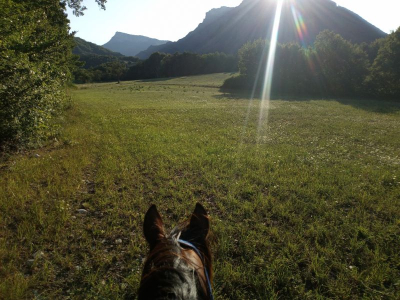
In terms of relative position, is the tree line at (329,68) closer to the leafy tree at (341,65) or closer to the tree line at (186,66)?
the leafy tree at (341,65)

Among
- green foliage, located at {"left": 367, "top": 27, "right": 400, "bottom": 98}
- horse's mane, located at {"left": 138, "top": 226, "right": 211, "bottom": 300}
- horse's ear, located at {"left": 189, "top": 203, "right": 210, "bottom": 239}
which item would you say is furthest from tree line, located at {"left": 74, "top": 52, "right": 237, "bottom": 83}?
horse's mane, located at {"left": 138, "top": 226, "right": 211, "bottom": 300}

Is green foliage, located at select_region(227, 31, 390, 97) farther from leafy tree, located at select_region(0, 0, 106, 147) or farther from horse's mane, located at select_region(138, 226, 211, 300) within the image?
horse's mane, located at select_region(138, 226, 211, 300)

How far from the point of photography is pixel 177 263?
5.28ft

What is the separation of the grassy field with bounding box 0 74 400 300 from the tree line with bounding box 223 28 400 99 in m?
42.1

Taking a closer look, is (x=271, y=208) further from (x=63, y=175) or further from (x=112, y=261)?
(x=63, y=175)

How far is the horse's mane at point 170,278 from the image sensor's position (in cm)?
140

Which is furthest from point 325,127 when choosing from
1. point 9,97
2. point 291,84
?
point 291,84

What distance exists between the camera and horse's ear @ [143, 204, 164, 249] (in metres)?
2.07

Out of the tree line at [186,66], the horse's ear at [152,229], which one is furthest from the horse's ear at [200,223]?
the tree line at [186,66]

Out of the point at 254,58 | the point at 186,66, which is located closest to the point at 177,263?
the point at 254,58

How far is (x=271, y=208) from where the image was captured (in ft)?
19.5

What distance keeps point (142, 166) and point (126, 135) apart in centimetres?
537

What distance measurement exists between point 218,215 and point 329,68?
5484cm

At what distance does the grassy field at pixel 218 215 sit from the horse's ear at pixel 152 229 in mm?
2078
